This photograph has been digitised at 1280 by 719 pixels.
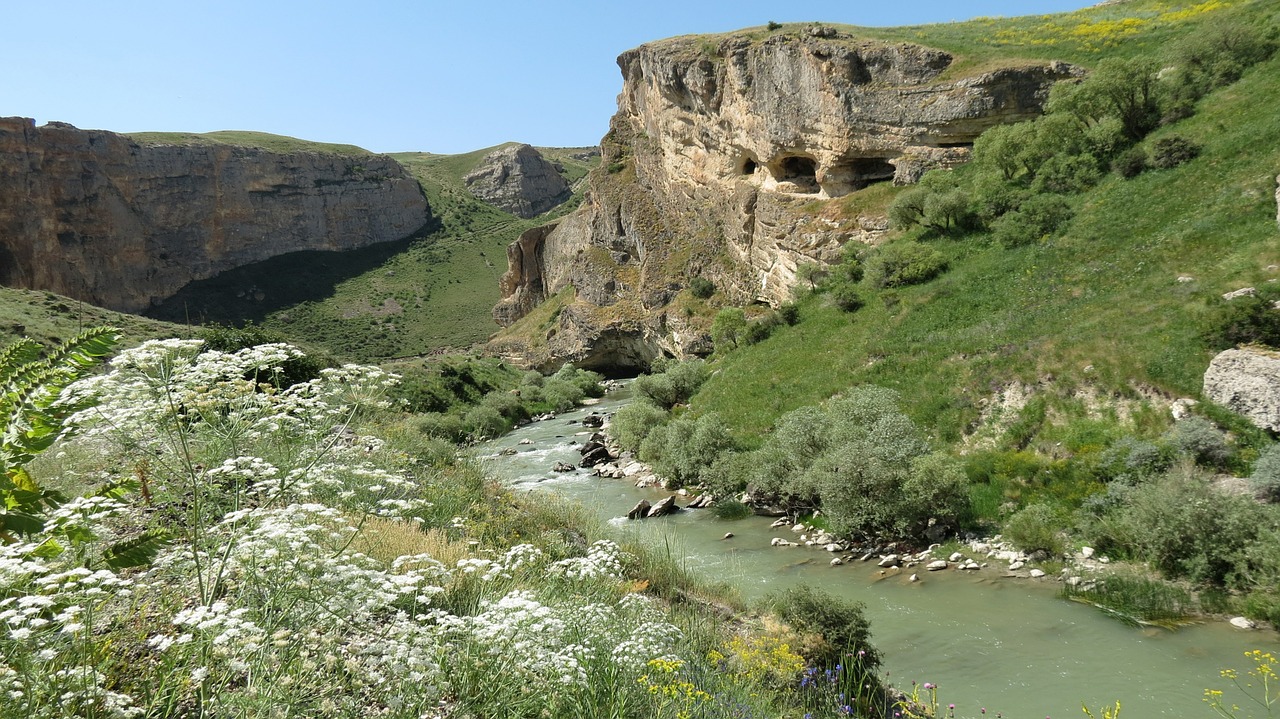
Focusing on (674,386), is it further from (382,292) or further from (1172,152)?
(382,292)

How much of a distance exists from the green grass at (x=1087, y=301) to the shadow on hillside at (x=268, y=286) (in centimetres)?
9067

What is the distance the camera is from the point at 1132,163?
71.8ft

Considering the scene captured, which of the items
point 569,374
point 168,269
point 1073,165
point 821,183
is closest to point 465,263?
point 168,269

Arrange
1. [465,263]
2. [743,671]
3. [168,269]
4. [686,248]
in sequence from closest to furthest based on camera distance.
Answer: [743,671] < [686,248] < [168,269] < [465,263]

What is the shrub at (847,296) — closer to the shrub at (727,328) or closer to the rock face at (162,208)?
the shrub at (727,328)

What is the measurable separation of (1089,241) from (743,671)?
68.0ft

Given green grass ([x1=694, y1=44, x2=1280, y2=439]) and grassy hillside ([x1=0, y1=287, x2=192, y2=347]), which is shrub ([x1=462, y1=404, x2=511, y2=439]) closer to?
grassy hillside ([x1=0, y1=287, x2=192, y2=347])

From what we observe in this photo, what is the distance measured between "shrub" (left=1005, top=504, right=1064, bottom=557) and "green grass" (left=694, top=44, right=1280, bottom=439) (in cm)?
373

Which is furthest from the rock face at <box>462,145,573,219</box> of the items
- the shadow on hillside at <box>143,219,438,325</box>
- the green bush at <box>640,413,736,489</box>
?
the green bush at <box>640,413,736,489</box>

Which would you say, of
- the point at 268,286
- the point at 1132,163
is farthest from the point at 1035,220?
the point at 268,286

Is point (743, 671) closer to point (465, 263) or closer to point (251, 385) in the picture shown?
point (251, 385)

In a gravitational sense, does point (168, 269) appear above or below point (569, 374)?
above

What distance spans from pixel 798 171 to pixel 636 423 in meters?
27.9

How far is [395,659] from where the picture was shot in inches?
133
